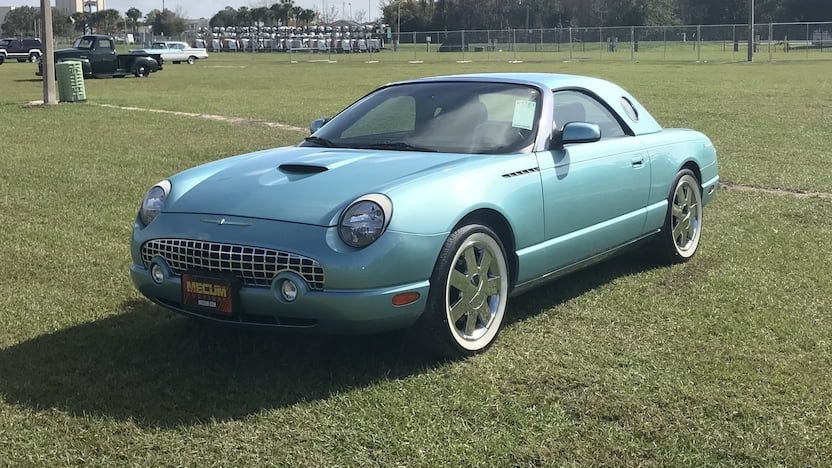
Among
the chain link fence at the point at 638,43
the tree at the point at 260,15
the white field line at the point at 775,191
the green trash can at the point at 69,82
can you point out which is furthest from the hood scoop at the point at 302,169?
the tree at the point at 260,15

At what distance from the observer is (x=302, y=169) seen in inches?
177

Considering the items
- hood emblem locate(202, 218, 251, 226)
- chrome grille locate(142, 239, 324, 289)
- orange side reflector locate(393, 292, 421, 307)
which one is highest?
hood emblem locate(202, 218, 251, 226)

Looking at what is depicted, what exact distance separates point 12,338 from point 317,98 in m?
18.4

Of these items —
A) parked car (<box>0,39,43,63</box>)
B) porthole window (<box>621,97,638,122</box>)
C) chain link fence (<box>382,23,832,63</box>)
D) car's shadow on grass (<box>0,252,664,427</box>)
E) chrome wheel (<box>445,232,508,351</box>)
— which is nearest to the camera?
car's shadow on grass (<box>0,252,664,427</box>)

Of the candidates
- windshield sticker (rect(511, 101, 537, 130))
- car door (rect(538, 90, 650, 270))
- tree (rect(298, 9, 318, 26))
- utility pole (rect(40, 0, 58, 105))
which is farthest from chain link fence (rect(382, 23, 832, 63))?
tree (rect(298, 9, 318, 26))

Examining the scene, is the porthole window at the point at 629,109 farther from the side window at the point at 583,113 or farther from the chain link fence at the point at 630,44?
the chain link fence at the point at 630,44

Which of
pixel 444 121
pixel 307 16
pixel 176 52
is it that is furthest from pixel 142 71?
pixel 307 16

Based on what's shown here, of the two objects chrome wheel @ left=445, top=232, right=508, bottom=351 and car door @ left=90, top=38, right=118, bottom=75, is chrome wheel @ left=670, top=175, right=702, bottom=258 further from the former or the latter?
car door @ left=90, top=38, right=118, bottom=75

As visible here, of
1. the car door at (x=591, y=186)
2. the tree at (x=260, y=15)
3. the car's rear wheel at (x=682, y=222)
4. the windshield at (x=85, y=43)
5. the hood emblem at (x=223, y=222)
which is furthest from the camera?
the tree at (x=260, y=15)

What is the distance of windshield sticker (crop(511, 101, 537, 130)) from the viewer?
16.6ft

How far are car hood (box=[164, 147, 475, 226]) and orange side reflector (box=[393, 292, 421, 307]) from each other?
444mm

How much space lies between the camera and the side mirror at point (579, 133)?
490cm

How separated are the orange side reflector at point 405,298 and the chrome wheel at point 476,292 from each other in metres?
0.20

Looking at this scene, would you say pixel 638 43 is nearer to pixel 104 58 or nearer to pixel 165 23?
pixel 104 58
